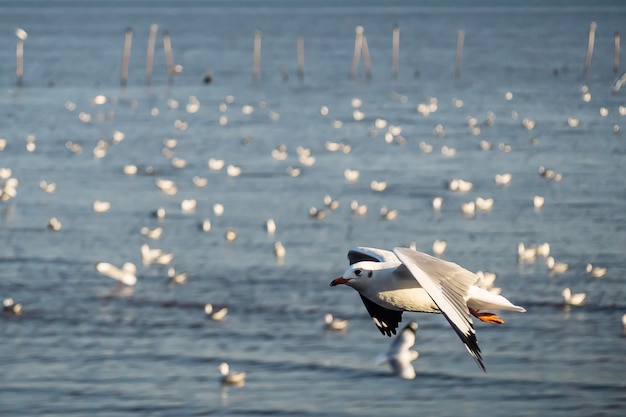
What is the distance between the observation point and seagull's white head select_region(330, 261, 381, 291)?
1075 cm

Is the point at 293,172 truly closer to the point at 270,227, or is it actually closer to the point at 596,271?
the point at 270,227

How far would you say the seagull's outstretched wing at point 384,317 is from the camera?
11.9 meters

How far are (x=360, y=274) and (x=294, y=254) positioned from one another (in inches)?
568

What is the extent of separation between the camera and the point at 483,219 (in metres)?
28.0

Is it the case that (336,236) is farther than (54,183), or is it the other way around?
(54,183)

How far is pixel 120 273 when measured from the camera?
918 inches

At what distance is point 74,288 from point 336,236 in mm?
5739

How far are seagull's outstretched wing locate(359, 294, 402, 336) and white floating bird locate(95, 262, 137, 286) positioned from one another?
11.9 meters

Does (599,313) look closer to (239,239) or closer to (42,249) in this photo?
(239,239)

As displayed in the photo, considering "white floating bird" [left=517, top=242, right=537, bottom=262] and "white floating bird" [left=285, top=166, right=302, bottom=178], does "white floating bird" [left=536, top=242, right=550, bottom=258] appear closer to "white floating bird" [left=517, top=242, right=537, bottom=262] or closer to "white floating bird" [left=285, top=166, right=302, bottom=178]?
"white floating bird" [left=517, top=242, right=537, bottom=262]

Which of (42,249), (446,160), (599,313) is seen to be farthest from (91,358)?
(446,160)

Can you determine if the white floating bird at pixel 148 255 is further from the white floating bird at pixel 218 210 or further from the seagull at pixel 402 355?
the seagull at pixel 402 355

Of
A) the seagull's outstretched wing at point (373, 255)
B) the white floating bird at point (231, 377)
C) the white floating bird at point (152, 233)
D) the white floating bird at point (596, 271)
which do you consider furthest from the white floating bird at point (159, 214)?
the seagull's outstretched wing at point (373, 255)

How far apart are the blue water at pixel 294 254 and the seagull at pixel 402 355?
7.2 inches
